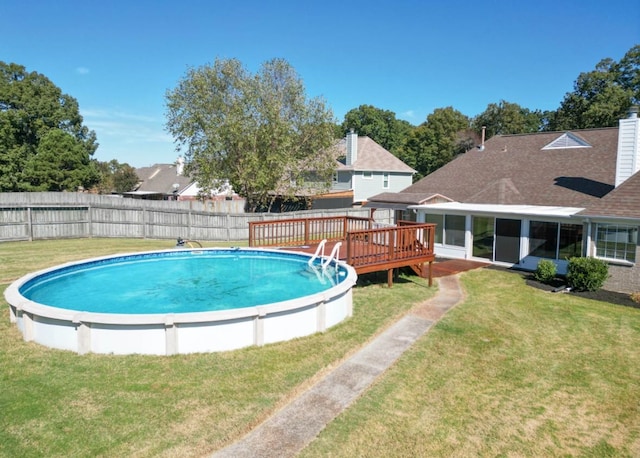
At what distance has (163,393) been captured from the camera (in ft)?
20.0

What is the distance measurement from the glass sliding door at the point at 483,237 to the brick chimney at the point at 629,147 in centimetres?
468

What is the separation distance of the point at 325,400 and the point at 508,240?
13.5 meters

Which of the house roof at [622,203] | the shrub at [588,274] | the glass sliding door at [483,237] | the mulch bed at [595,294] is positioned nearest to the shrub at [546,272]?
the mulch bed at [595,294]

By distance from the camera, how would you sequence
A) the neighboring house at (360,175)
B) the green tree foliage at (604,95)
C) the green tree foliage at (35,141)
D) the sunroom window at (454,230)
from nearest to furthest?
the sunroom window at (454,230)
the neighboring house at (360,175)
the green tree foliage at (35,141)
the green tree foliage at (604,95)

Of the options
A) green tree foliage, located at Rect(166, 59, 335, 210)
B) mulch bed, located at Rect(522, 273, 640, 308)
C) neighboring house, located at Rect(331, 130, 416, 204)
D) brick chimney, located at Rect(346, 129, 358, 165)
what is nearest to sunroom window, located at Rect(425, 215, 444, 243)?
mulch bed, located at Rect(522, 273, 640, 308)

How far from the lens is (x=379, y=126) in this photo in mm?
63062

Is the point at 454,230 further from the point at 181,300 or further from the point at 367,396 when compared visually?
the point at 367,396

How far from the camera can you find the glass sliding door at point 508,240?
658 inches

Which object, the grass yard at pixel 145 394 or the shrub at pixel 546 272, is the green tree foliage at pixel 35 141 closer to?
the grass yard at pixel 145 394

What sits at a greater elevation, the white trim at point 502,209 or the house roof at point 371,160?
the house roof at point 371,160

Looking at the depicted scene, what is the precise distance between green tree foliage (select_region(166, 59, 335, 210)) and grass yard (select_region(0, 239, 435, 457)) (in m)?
17.4

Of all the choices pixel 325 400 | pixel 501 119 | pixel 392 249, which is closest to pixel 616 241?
pixel 392 249

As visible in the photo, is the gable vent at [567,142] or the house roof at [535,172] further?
the gable vent at [567,142]

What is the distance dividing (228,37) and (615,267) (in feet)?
80.0
